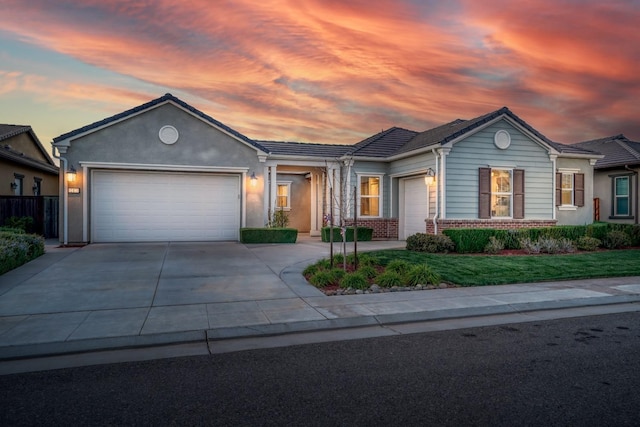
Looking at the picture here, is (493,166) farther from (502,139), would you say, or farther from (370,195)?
(370,195)

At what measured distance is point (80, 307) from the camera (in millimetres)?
7312

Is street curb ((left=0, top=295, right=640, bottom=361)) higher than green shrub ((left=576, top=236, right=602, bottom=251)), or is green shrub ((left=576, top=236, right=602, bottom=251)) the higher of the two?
green shrub ((left=576, top=236, right=602, bottom=251))

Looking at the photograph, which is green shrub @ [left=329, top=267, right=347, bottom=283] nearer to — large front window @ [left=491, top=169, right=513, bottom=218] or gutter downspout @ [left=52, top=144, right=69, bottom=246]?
large front window @ [left=491, top=169, right=513, bottom=218]

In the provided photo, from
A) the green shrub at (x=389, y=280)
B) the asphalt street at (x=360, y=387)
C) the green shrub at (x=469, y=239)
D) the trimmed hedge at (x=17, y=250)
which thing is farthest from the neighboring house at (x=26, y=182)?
the asphalt street at (x=360, y=387)

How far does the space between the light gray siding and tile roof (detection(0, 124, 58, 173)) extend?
61.8 feet

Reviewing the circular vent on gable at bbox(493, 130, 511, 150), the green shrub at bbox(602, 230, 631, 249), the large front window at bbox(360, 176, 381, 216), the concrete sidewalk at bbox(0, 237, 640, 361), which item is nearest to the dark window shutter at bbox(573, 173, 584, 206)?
the green shrub at bbox(602, 230, 631, 249)

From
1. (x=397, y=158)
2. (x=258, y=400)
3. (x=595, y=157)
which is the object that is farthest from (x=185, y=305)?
(x=595, y=157)

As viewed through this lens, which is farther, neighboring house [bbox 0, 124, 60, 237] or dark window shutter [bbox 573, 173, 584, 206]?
dark window shutter [bbox 573, 173, 584, 206]

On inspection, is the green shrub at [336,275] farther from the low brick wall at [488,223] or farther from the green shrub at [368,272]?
the low brick wall at [488,223]

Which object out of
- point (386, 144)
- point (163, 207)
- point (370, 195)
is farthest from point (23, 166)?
point (386, 144)

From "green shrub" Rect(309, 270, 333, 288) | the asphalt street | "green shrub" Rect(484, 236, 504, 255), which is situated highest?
"green shrub" Rect(484, 236, 504, 255)

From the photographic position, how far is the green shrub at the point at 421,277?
9.34 meters

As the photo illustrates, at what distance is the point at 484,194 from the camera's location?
17.0 m

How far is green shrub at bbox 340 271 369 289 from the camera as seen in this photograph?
891cm
